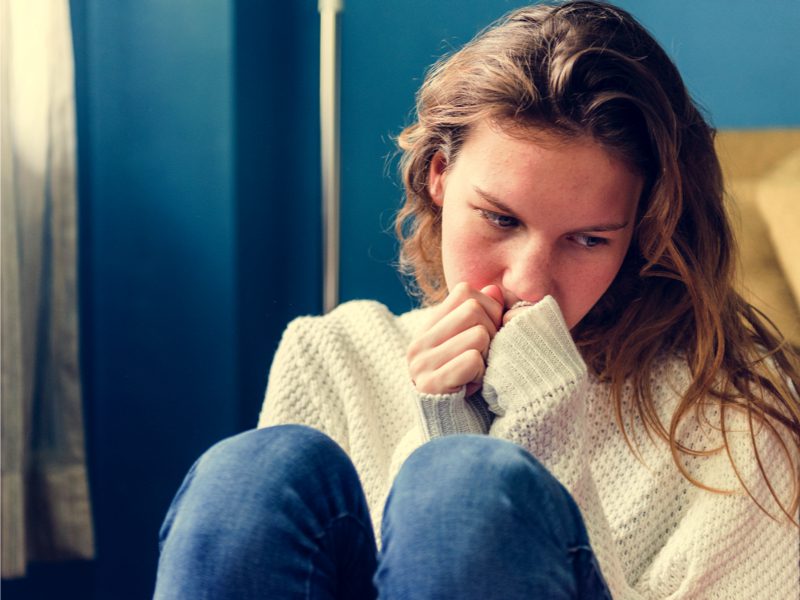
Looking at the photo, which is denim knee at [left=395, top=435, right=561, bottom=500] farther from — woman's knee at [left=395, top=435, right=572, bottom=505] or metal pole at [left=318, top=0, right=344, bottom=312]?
metal pole at [left=318, top=0, right=344, bottom=312]

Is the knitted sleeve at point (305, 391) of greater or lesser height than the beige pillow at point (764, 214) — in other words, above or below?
below

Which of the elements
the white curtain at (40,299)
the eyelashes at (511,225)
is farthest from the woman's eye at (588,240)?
the white curtain at (40,299)

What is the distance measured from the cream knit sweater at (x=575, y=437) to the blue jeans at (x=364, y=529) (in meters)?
0.12

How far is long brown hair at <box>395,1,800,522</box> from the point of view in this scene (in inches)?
34.9

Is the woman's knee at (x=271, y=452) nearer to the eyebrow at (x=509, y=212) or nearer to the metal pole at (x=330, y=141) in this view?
the eyebrow at (x=509, y=212)

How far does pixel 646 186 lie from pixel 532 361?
246mm

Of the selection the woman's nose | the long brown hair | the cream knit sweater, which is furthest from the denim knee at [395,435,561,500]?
the long brown hair

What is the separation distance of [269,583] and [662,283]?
1.92 feet

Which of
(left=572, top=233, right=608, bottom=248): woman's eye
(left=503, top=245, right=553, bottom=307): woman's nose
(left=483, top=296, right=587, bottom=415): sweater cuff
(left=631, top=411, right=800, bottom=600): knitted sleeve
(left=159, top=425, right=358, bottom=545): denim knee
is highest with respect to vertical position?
(left=572, top=233, right=608, bottom=248): woman's eye

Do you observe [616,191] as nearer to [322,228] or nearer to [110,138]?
[322,228]

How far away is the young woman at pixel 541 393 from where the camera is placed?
65 cm

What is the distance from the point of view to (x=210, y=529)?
659 mm

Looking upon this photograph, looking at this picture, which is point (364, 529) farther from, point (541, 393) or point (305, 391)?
point (305, 391)

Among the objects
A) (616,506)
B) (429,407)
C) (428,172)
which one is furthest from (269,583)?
(428,172)
